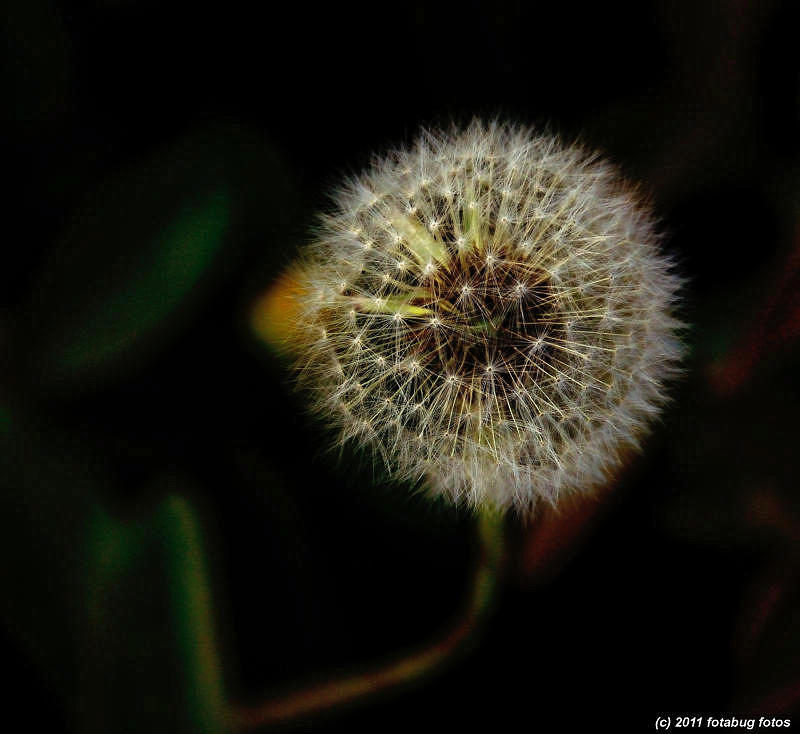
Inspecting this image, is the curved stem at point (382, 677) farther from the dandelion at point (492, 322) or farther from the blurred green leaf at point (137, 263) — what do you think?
the blurred green leaf at point (137, 263)

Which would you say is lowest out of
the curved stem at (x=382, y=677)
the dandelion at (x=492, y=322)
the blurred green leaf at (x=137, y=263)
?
the curved stem at (x=382, y=677)

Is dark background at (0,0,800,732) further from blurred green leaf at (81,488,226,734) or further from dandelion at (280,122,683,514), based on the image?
dandelion at (280,122,683,514)

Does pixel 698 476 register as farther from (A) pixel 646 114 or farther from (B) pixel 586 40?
(B) pixel 586 40

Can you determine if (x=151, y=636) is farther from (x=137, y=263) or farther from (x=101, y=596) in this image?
(x=137, y=263)

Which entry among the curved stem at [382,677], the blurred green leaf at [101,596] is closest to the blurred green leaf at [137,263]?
the blurred green leaf at [101,596]

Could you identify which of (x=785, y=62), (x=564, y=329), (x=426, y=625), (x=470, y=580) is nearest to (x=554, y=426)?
(x=564, y=329)

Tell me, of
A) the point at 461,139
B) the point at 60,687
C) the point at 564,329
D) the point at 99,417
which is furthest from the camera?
the point at 99,417
